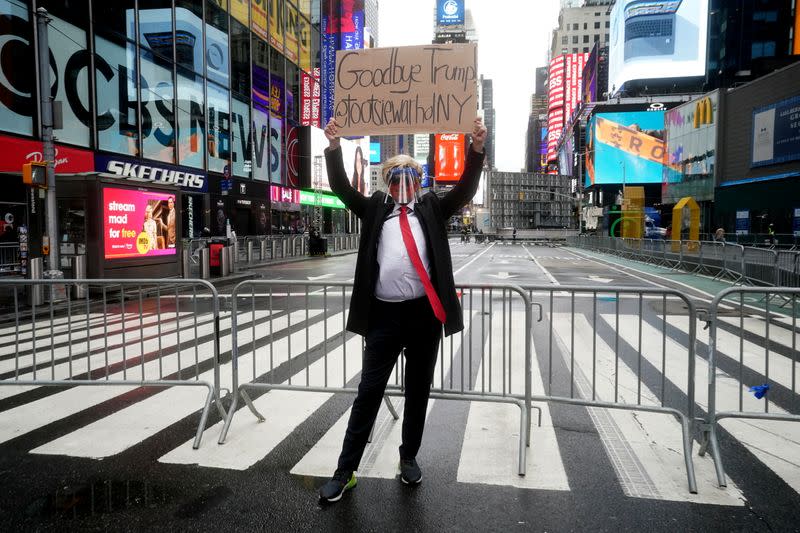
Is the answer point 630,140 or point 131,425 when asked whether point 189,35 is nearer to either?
point 131,425

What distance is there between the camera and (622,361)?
23.1ft

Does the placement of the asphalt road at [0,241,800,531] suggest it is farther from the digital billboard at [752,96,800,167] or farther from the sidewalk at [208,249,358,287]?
the digital billboard at [752,96,800,167]

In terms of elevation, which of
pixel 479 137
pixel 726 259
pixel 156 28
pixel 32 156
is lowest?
pixel 726 259

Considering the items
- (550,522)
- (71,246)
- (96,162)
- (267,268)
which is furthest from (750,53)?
(550,522)

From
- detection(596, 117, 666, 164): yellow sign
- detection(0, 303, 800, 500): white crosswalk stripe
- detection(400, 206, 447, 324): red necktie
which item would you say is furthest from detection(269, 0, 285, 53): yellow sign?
detection(596, 117, 666, 164): yellow sign

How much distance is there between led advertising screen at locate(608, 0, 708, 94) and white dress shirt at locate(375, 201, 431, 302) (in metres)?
76.4

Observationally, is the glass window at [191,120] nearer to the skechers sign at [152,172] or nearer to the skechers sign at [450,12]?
the skechers sign at [152,172]

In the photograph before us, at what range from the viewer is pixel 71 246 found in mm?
14695

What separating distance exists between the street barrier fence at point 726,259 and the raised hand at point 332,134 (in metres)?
12.5

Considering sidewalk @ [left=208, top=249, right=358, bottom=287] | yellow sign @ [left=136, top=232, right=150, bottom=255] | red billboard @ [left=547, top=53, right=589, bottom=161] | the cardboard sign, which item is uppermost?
red billboard @ [left=547, top=53, right=589, bottom=161]

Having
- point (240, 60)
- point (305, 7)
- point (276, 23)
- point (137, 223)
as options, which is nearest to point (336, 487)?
point (137, 223)

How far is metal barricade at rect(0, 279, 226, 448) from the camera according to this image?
Answer: 5.18 m

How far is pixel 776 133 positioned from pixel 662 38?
134 feet

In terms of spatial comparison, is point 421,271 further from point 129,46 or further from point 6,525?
point 129,46
